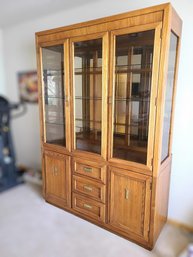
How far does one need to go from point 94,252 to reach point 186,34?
7.54ft

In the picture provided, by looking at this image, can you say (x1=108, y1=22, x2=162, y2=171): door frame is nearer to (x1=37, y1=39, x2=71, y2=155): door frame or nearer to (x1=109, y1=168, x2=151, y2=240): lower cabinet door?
(x1=109, y1=168, x2=151, y2=240): lower cabinet door

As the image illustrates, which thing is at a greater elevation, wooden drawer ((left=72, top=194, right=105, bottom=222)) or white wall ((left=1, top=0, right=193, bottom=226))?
white wall ((left=1, top=0, right=193, bottom=226))

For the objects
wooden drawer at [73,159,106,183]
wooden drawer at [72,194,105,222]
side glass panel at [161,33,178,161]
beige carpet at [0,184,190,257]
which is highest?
side glass panel at [161,33,178,161]

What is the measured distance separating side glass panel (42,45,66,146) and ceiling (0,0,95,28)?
61 centimetres

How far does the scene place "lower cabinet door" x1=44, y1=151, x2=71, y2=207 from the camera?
2.39 meters

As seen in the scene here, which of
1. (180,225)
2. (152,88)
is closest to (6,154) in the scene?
(152,88)

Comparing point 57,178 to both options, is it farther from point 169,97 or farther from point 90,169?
point 169,97

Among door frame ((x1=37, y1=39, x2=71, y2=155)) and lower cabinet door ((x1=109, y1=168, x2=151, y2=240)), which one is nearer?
lower cabinet door ((x1=109, y1=168, x2=151, y2=240))

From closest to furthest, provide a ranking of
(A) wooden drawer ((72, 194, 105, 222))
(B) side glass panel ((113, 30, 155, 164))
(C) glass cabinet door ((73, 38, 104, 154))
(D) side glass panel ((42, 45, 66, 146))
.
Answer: (B) side glass panel ((113, 30, 155, 164)) < (C) glass cabinet door ((73, 38, 104, 154)) < (A) wooden drawer ((72, 194, 105, 222)) < (D) side glass panel ((42, 45, 66, 146))

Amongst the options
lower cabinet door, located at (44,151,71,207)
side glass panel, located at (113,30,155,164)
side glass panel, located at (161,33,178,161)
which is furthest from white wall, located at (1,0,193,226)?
lower cabinet door, located at (44,151,71,207)

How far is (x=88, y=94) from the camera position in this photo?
219 cm

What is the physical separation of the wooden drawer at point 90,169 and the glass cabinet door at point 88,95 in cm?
15

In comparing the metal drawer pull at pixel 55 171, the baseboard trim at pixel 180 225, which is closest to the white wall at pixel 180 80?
the baseboard trim at pixel 180 225

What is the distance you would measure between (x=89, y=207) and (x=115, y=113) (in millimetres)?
1138
